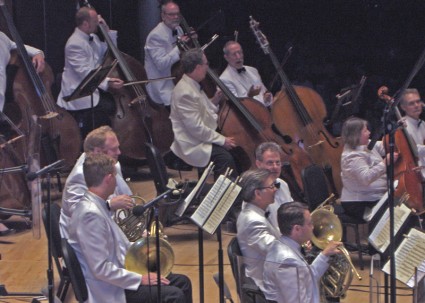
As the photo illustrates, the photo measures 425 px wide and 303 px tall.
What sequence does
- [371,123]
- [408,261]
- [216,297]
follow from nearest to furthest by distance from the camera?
[408,261]
[216,297]
[371,123]

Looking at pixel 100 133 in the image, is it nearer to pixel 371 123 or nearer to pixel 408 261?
pixel 408 261

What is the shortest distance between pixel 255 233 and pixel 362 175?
186cm

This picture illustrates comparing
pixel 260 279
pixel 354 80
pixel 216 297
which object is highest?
pixel 354 80

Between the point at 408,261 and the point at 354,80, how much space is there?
4854 mm

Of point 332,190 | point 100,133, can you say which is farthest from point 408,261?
point 332,190

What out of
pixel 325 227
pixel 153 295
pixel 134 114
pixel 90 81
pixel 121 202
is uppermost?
pixel 90 81

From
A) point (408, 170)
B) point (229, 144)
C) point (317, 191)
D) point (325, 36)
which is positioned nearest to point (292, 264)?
point (317, 191)

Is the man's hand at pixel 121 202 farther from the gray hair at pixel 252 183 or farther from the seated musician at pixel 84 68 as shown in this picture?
the seated musician at pixel 84 68

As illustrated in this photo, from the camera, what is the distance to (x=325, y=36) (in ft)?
32.9

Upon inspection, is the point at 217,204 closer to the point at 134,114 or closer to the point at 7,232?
the point at 7,232

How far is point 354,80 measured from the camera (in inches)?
392

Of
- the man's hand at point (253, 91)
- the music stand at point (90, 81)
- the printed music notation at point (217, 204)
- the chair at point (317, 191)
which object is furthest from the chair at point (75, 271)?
the man's hand at point (253, 91)

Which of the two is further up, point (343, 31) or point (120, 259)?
point (343, 31)

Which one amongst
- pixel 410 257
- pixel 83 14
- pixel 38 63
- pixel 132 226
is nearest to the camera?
pixel 410 257
